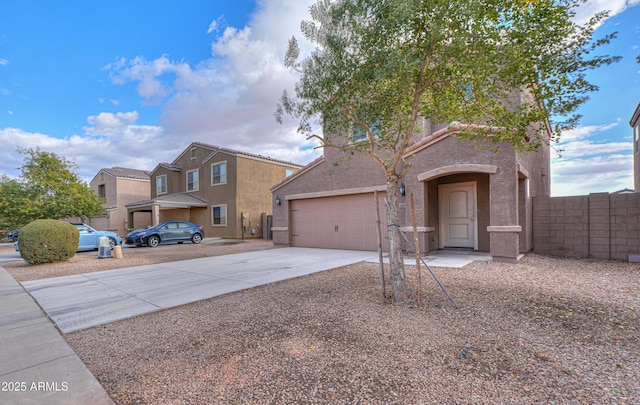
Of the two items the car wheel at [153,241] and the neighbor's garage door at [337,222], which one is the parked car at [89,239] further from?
the neighbor's garage door at [337,222]

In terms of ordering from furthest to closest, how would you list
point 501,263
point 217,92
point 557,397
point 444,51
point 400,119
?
1. point 217,92
2. point 501,263
3. point 400,119
4. point 444,51
5. point 557,397

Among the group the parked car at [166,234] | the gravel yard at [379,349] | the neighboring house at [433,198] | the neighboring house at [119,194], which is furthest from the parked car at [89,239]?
the gravel yard at [379,349]

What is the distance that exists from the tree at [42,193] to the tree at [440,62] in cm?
1777

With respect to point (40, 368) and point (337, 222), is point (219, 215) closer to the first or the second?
point (337, 222)

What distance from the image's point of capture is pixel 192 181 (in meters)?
22.4

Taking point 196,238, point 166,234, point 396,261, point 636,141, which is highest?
point 636,141

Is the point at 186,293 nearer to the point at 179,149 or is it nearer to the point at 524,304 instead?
the point at 524,304

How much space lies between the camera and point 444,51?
431 cm

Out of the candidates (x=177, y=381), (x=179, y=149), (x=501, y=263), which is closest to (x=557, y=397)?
(x=177, y=381)

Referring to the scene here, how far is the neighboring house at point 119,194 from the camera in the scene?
81.9 feet

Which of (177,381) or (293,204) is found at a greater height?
(293,204)

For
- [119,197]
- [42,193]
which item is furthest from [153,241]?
[119,197]

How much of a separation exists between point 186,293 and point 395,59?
5.45m

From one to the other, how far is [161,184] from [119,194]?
17.0 feet
